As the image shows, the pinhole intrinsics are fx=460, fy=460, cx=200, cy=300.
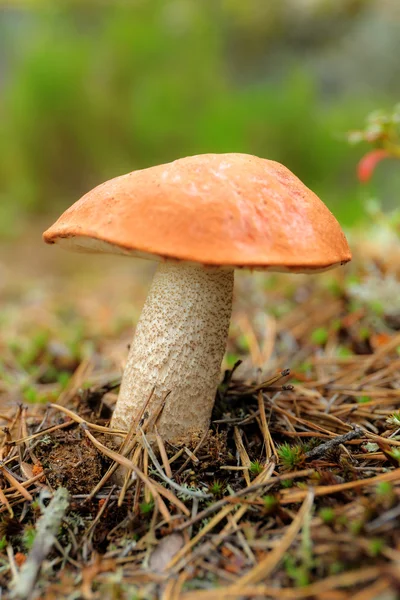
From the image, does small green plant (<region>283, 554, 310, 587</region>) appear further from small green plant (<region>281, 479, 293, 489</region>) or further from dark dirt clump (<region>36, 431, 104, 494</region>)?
dark dirt clump (<region>36, 431, 104, 494</region>)

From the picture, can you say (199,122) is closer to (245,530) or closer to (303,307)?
(303,307)

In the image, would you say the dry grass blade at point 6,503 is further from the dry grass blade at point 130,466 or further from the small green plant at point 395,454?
the small green plant at point 395,454

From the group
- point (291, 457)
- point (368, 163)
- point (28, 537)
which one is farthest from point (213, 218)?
point (368, 163)

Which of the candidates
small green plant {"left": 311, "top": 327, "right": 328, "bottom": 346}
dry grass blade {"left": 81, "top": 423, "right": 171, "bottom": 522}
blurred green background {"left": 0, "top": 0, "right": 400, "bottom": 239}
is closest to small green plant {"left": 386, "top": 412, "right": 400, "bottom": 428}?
dry grass blade {"left": 81, "top": 423, "right": 171, "bottom": 522}

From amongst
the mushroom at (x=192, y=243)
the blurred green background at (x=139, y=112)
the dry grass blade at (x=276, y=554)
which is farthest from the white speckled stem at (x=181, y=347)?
the blurred green background at (x=139, y=112)

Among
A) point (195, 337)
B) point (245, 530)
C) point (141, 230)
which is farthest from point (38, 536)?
point (141, 230)

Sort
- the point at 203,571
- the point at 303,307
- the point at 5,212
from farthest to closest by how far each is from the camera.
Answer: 1. the point at 5,212
2. the point at 303,307
3. the point at 203,571

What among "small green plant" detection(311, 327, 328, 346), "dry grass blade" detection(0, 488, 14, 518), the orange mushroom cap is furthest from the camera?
"small green plant" detection(311, 327, 328, 346)
